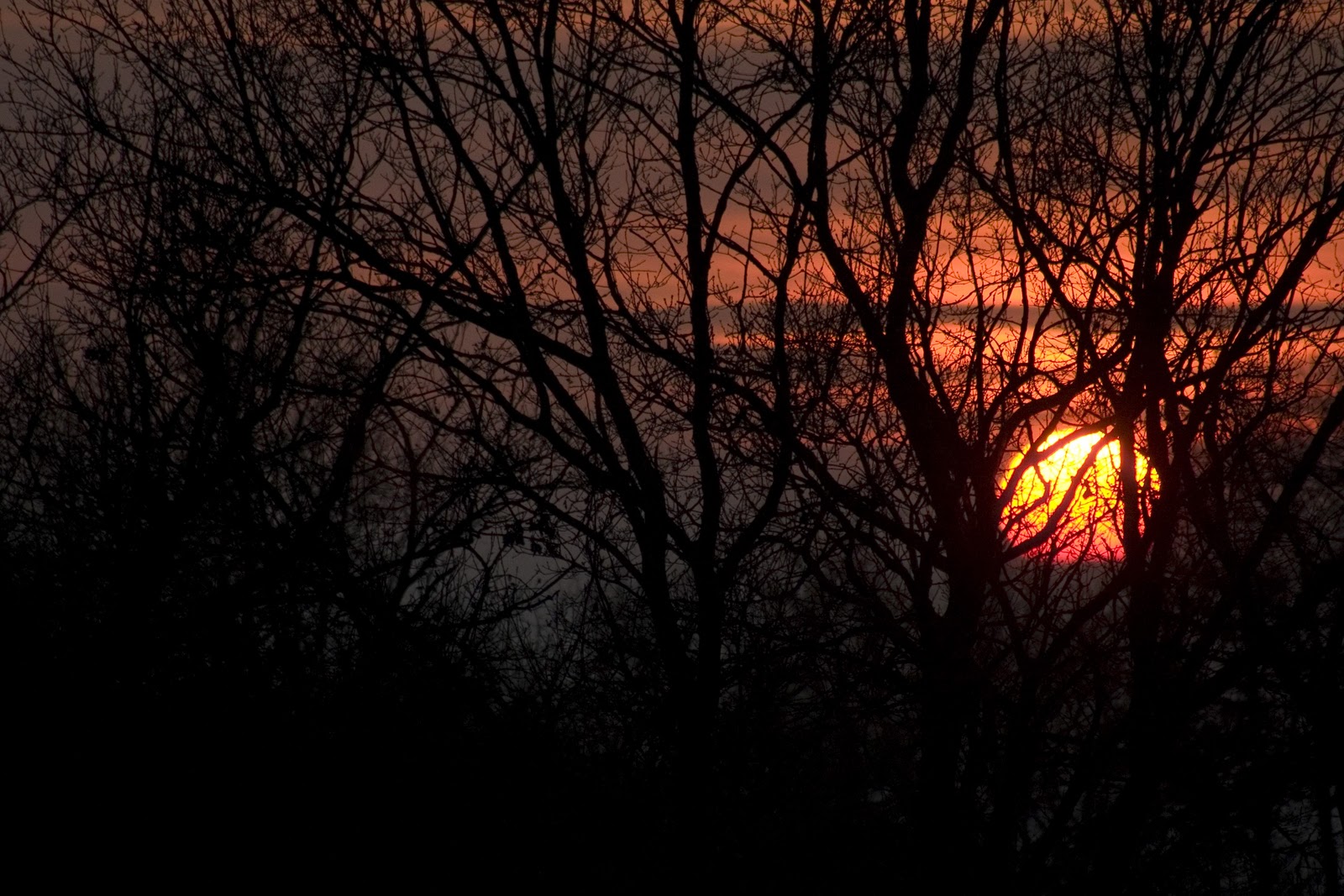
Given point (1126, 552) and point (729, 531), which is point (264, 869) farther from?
point (1126, 552)

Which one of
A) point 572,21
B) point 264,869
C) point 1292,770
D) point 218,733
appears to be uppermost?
point 572,21

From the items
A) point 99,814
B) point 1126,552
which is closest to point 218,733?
point 99,814

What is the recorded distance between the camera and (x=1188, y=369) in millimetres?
8461

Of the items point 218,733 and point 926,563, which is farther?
point 926,563

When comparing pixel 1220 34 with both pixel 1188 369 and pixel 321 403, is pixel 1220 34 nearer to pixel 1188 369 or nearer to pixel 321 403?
pixel 1188 369

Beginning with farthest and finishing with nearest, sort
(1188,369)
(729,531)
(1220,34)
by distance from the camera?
(729,531) → (1188,369) → (1220,34)

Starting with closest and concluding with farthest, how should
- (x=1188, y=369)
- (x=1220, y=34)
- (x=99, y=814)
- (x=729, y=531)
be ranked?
(x=99, y=814)
(x=1220, y=34)
(x=1188, y=369)
(x=729, y=531)

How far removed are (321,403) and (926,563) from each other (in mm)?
4534

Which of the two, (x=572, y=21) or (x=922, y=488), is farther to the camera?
(x=922, y=488)

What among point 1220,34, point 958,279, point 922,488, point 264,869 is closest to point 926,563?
point 922,488

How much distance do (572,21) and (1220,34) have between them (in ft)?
13.5

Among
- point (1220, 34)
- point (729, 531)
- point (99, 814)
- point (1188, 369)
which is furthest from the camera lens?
point (729, 531)

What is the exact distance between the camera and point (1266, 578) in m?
9.24

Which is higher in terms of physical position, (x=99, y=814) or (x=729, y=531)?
Result: (x=729, y=531)
